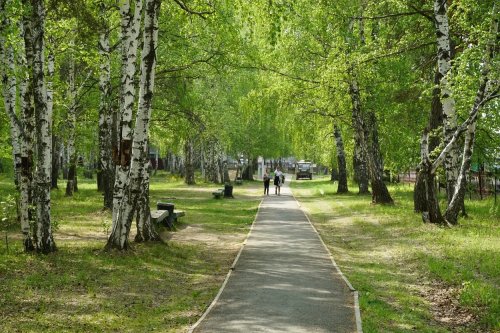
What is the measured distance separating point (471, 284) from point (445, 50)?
844 cm

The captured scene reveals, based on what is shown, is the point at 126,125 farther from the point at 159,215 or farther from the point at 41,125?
the point at 159,215

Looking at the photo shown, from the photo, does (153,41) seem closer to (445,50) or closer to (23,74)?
(23,74)

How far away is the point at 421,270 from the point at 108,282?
6343 millimetres

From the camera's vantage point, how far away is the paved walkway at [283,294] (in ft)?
24.5

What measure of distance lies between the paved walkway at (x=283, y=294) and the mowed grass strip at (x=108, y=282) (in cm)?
49

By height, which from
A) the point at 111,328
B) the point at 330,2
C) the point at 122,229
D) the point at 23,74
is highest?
the point at 330,2

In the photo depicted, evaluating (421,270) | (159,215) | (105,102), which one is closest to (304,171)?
(105,102)

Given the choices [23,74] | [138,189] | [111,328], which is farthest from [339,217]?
[111,328]

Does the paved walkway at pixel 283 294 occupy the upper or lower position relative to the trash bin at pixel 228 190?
lower

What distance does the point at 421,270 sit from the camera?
1155cm

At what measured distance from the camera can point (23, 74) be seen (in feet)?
37.0

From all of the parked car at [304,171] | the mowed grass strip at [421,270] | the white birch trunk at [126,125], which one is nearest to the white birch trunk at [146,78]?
the white birch trunk at [126,125]

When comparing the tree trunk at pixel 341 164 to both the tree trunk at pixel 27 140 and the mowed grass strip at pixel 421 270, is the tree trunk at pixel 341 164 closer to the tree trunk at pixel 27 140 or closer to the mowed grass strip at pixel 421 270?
the mowed grass strip at pixel 421 270

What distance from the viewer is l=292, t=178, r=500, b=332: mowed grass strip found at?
8.29 m
